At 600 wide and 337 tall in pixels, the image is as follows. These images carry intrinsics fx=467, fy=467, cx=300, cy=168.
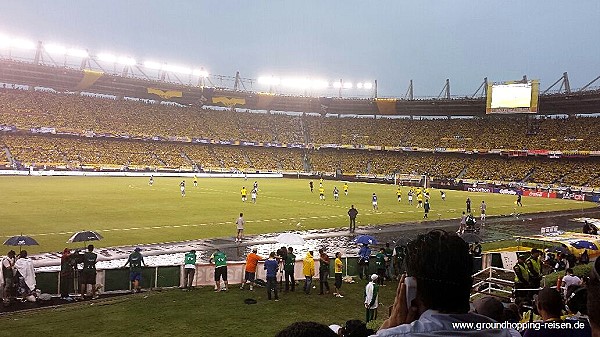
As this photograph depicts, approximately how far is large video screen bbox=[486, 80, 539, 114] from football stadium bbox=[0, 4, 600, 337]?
24cm

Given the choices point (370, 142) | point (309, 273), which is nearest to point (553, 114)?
point (370, 142)

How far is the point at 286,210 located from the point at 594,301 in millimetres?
33150

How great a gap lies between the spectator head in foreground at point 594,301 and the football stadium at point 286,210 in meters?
0.01

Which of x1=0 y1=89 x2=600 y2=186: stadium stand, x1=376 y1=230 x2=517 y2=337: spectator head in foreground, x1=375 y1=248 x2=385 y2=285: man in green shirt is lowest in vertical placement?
x1=375 y1=248 x2=385 y2=285: man in green shirt

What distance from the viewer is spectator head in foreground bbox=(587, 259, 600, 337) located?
9.21 ft

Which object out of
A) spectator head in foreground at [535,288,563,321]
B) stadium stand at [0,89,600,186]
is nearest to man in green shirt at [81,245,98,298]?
spectator head in foreground at [535,288,563,321]

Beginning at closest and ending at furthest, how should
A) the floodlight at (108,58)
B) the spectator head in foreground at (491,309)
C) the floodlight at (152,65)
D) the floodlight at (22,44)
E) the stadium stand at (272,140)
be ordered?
the spectator head in foreground at (491,309) < the stadium stand at (272,140) < the floodlight at (22,44) < the floodlight at (108,58) < the floodlight at (152,65)

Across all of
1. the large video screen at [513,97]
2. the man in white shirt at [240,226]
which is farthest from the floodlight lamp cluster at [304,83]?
the man in white shirt at [240,226]

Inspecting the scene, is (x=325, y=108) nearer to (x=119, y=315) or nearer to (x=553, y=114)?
(x=553, y=114)

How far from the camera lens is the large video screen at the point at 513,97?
2800 inches

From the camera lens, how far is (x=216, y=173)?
73.0m

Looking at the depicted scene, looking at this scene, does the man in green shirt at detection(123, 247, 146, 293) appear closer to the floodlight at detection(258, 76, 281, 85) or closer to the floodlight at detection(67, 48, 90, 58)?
the floodlight at detection(67, 48, 90, 58)

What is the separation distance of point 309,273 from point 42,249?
39.6 feet

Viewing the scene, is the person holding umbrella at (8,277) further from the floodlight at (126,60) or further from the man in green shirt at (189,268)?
the floodlight at (126,60)
